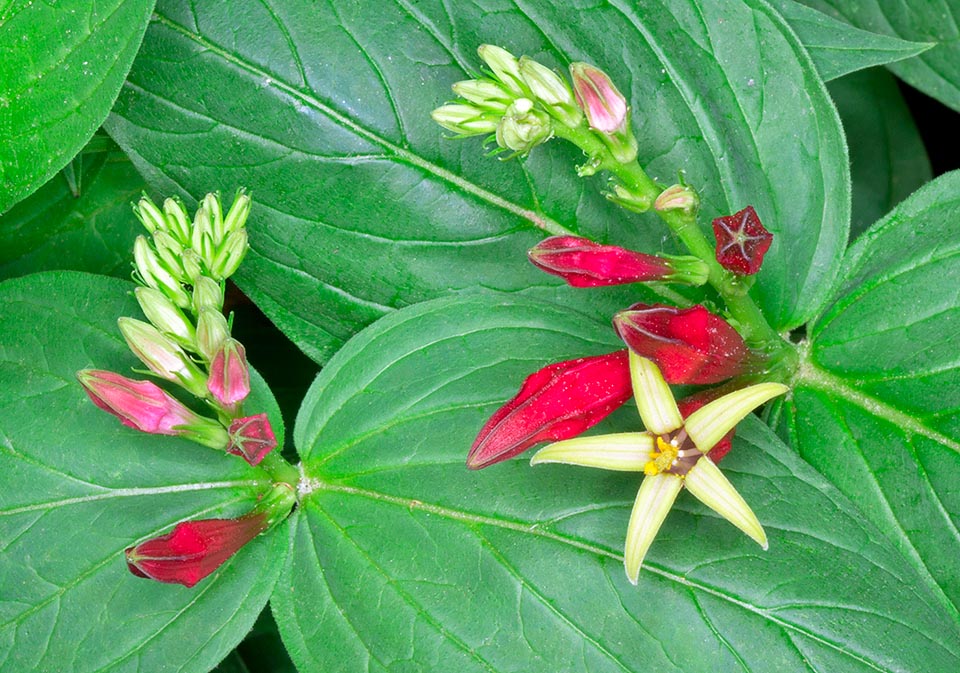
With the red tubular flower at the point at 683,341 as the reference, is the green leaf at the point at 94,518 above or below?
below

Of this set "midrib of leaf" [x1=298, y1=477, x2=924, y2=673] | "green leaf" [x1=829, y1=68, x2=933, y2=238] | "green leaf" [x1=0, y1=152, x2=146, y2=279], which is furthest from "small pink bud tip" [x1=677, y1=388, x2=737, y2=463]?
"green leaf" [x1=0, y1=152, x2=146, y2=279]

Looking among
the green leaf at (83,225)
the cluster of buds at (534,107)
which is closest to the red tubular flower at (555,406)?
the cluster of buds at (534,107)

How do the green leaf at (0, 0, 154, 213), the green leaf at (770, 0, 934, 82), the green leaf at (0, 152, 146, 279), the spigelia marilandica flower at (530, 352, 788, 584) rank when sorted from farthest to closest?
the green leaf at (0, 152, 146, 279) < the green leaf at (770, 0, 934, 82) < the green leaf at (0, 0, 154, 213) < the spigelia marilandica flower at (530, 352, 788, 584)

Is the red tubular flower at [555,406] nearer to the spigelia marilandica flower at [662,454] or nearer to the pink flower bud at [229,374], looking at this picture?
the spigelia marilandica flower at [662,454]

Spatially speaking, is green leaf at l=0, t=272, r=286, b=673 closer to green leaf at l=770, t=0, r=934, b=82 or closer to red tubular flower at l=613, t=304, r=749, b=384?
red tubular flower at l=613, t=304, r=749, b=384

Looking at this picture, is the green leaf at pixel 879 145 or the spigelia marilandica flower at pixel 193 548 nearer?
the spigelia marilandica flower at pixel 193 548

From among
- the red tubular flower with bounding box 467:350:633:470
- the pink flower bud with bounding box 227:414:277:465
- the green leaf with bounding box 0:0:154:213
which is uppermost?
the green leaf with bounding box 0:0:154:213

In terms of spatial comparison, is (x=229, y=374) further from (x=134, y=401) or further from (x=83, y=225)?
(x=83, y=225)

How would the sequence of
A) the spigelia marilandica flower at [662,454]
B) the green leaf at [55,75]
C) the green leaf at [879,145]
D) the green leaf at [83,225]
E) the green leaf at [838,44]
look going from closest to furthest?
the spigelia marilandica flower at [662,454], the green leaf at [55,75], the green leaf at [838,44], the green leaf at [83,225], the green leaf at [879,145]

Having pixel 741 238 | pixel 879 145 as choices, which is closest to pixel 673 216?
pixel 741 238
